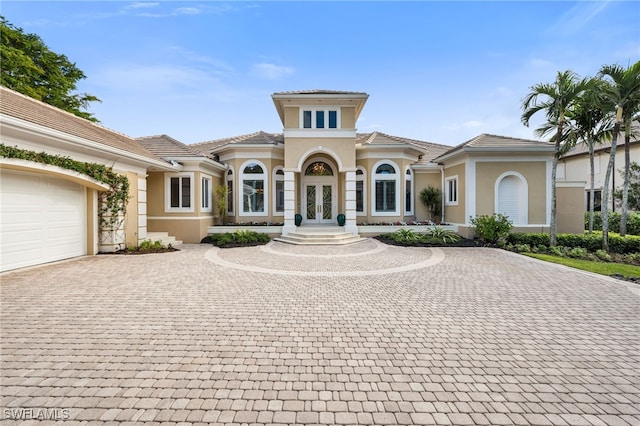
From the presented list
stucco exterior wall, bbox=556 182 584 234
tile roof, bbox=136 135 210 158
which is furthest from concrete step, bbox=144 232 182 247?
stucco exterior wall, bbox=556 182 584 234

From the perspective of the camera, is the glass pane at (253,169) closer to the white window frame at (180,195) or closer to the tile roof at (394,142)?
the white window frame at (180,195)

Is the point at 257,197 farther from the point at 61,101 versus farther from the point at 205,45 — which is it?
the point at 61,101

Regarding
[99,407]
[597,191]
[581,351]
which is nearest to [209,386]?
[99,407]

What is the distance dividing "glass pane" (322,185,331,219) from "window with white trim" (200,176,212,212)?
6.98 meters

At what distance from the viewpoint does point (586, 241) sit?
479 inches

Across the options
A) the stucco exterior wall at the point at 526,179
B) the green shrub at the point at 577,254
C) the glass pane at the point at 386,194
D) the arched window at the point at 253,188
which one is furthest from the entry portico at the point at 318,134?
the green shrub at the point at 577,254

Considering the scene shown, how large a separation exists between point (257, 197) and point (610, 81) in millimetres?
17324

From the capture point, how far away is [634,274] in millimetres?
7855

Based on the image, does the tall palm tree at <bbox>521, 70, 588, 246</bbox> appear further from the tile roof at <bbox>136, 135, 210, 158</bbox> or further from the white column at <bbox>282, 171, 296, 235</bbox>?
the tile roof at <bbox>136, 135, 210, 158</bbox>

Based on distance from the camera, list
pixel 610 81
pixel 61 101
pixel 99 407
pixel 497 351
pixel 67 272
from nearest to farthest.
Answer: pixel 99 407
pixel 497 351
pixel 67 272
pixel 610 81
pixel 61 101

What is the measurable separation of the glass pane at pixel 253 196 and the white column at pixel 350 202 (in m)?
5.21

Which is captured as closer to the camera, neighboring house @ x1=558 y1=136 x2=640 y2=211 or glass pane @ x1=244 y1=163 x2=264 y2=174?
glass pane @ x1=244 y1=163 x2=264 y2=174

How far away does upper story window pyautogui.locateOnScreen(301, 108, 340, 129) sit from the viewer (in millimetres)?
14680

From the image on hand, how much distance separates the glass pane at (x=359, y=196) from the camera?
16.7m
